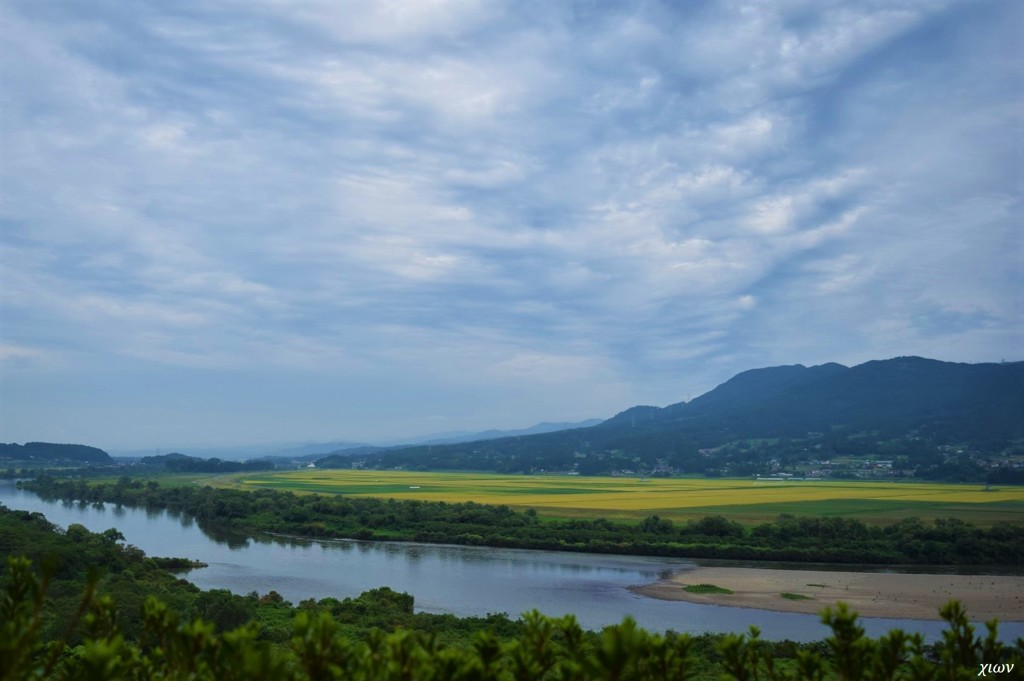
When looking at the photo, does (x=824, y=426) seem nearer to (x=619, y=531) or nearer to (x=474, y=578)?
(x=619, y=531)

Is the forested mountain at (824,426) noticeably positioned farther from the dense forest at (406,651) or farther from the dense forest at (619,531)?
the dense forest at (406,651)

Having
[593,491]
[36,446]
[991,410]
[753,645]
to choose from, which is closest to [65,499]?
[593,491]

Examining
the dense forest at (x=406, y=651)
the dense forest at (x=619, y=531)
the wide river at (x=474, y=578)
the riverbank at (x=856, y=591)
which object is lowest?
the riverbank at (x=856, y=591)

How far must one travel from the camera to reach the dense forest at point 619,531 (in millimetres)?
37875

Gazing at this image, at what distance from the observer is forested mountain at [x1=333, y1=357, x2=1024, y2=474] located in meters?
111

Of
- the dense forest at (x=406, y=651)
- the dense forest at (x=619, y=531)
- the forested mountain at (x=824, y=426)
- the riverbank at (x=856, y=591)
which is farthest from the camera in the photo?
the forested mountain at (x=824, y=426)

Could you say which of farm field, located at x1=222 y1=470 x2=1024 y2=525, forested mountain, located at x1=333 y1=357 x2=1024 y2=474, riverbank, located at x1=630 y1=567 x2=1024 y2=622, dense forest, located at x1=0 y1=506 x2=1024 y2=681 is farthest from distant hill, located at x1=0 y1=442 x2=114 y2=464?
dense forest, located at x1=0 y1=506 x2=1024 y2=681

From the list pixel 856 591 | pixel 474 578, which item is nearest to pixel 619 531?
pixel 474 578

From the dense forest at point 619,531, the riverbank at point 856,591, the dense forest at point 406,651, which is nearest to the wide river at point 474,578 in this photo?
the riverbank at point 856,591

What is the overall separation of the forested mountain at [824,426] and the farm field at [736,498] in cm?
3175

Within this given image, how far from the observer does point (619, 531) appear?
145ft

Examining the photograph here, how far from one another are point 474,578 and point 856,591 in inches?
602

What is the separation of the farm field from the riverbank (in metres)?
12.7

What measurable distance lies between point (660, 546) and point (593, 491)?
3595cm
